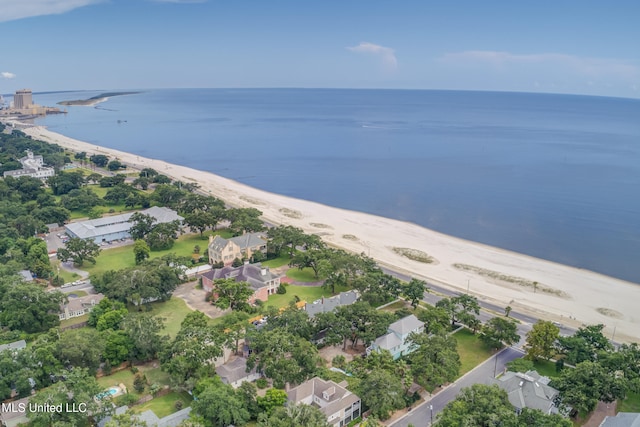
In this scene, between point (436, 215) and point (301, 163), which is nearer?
point (436, 215)

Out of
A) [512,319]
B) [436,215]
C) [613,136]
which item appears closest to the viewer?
[512,319]

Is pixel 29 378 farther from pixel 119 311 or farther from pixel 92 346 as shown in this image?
pixel 119 311

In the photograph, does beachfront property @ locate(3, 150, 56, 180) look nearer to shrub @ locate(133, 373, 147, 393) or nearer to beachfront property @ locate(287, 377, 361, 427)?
shrub @ locate(133, 373, 147, 393)

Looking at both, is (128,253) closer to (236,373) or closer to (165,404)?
(165,404)

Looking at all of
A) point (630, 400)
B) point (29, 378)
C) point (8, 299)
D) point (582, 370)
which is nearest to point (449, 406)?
point (582, 370)

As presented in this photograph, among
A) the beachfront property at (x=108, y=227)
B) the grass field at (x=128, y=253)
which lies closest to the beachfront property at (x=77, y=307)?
the grass field at (x=128, y=253)

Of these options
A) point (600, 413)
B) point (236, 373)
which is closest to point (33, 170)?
point (236, 373)

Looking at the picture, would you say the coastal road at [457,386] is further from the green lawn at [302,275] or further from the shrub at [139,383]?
the green lawn at [302,275]
